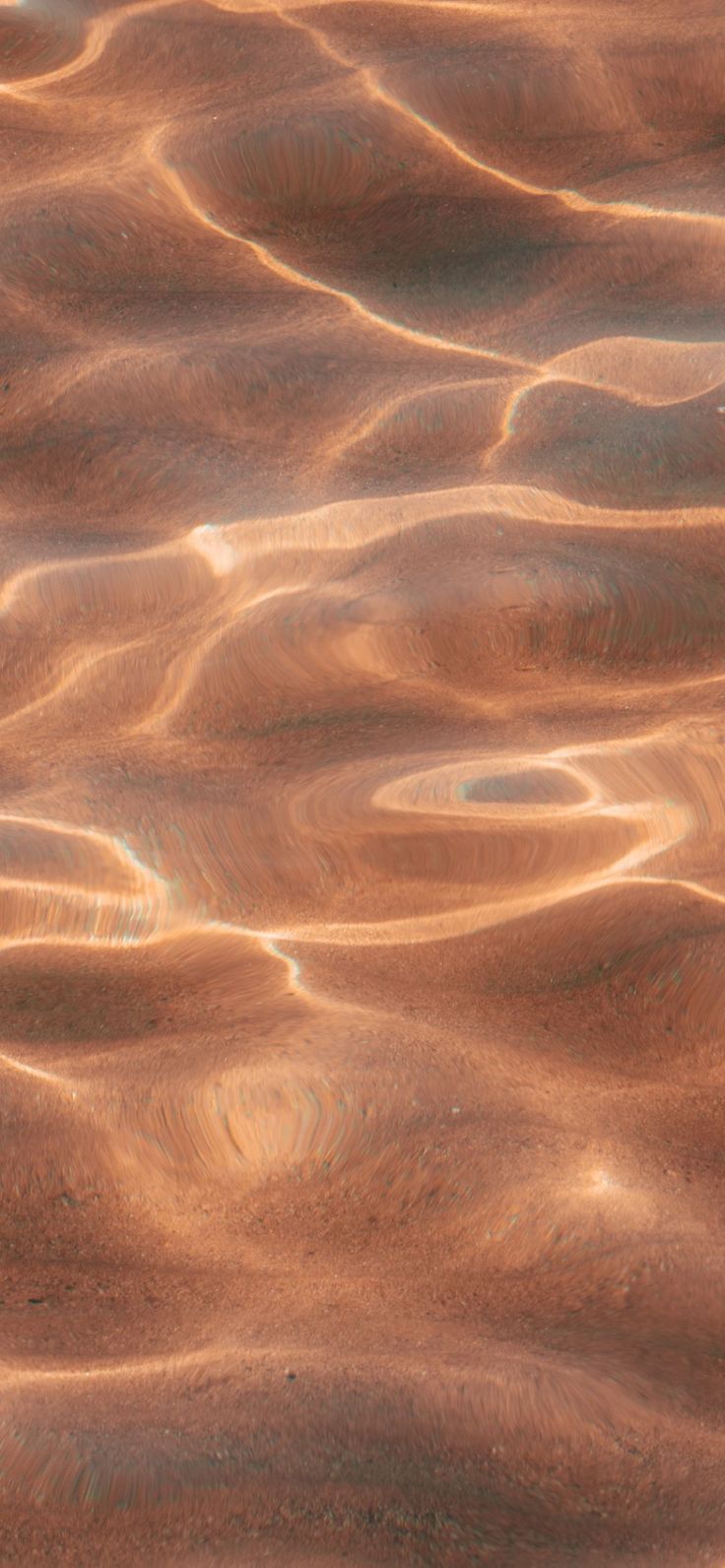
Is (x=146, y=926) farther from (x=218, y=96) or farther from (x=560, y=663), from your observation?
(x=218, y=96)

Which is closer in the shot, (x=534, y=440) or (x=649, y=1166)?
(x=649, y=1166)

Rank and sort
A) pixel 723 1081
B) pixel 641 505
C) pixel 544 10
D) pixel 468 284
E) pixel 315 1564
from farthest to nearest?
pixel 544 10 < pixel 468 284 < pixel 641 505 < pixel 723 1081 < pixel 315 1564

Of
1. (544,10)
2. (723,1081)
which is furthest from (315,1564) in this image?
(544,10)

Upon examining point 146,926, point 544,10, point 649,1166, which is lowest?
point 649,1166

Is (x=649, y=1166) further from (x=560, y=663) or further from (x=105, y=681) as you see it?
(x=105, y=681)

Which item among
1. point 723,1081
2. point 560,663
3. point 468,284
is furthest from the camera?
point 468,284

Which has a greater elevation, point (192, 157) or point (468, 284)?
point (192, 157)
